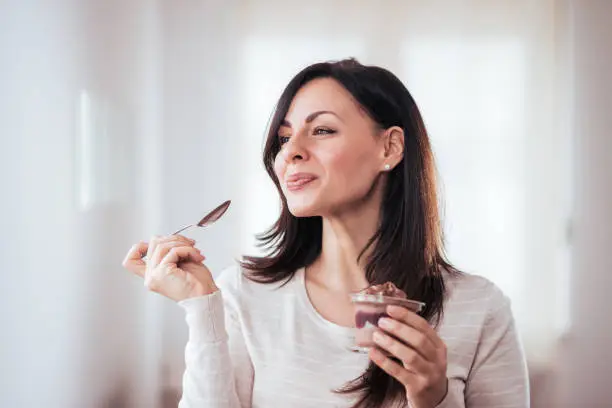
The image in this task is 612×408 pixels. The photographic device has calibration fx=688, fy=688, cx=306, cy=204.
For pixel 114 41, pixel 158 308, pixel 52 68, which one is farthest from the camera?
pixel 158 308

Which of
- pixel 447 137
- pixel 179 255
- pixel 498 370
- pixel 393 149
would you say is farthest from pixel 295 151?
pixel 447 137

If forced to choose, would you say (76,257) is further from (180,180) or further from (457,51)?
(457,51)

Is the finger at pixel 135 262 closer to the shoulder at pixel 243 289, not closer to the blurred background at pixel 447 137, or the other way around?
the shoulder at pixel 243 289

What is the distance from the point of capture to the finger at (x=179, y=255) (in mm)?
1324

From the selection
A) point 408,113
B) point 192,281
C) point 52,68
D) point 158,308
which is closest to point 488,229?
point 408,113

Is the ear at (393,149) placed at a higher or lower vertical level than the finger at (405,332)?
higher

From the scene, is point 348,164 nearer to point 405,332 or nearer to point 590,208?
point 405,332

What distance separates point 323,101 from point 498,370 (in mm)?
712

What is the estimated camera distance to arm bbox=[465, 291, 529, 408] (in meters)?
1.50

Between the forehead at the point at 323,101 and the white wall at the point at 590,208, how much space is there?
112 centimetres

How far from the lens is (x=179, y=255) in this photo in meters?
1.34

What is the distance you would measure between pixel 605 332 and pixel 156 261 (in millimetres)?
1686

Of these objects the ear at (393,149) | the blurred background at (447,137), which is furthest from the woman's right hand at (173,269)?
the blurred background at (447,137)

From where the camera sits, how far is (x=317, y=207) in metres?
1.53
